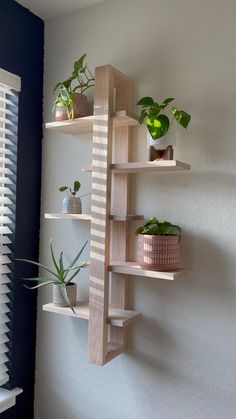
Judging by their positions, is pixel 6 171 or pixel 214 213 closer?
pixel 214 213

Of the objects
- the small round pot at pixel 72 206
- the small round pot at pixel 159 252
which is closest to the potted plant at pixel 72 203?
the small round pot at pixel 72 206

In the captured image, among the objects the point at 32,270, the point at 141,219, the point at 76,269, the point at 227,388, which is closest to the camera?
the point at 227,388

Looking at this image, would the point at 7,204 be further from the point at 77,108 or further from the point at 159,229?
the point at 159,229

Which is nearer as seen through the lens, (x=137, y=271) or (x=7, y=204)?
(x=137, y=271)

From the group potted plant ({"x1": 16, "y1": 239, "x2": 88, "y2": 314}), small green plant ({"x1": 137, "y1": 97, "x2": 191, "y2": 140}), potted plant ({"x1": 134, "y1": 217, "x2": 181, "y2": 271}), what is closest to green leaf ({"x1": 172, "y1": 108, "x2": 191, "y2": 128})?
small green plant ({"x1": 137, "y1": 97, "x2": 191, "y2": 140})

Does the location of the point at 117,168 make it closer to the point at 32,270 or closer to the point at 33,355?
the point at 32,270

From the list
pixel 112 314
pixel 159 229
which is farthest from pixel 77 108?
pixel 112 314

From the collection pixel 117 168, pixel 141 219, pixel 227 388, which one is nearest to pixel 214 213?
pixel 141 219

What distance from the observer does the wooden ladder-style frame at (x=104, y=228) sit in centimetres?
134

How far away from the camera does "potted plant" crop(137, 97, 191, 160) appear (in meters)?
1.27

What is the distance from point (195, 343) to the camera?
1.33m

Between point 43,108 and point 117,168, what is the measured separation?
0.63m

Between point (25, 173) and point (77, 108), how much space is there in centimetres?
40

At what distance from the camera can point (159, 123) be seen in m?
1.28
